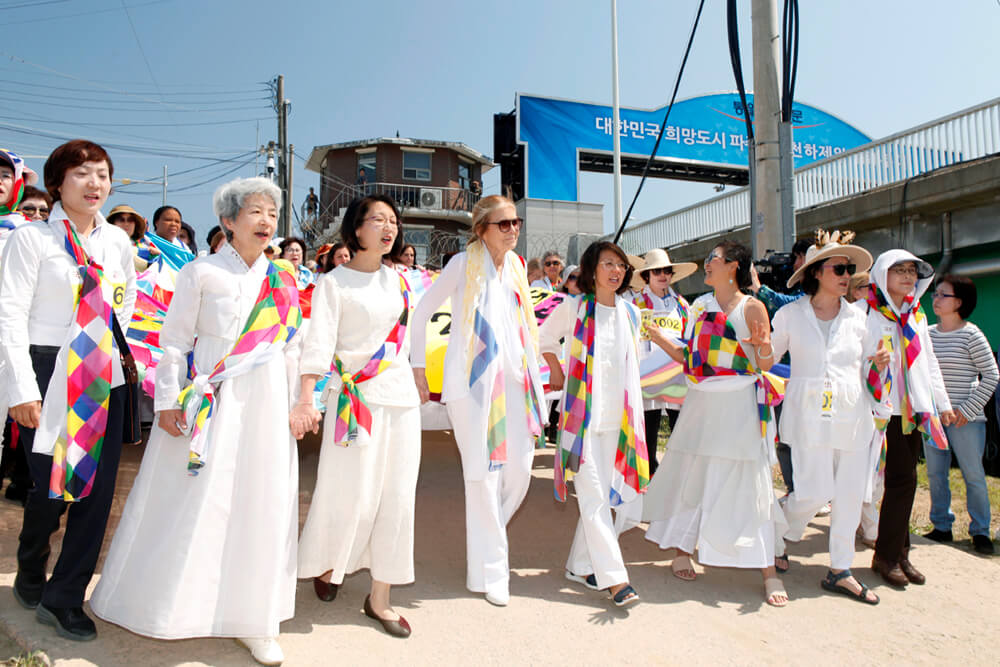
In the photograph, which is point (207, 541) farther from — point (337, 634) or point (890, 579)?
point (890, 579)

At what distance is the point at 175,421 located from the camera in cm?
280

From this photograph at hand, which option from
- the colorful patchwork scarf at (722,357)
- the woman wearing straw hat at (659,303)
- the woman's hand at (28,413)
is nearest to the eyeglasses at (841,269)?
the colorful patchwork scarf at (722,357)

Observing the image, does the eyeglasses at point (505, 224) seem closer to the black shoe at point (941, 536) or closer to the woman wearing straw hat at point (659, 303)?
the woman wearing straw hat at point (659, 303)

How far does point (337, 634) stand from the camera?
317cm

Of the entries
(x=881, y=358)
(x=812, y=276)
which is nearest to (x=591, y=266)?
(x=812, y=276)

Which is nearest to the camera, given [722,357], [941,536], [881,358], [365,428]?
[365,428]

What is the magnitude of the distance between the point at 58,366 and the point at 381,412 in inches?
50.6

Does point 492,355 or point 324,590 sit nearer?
point 324,590

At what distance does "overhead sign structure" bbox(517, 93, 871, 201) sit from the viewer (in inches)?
883

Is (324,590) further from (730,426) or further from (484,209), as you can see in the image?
(730,426)

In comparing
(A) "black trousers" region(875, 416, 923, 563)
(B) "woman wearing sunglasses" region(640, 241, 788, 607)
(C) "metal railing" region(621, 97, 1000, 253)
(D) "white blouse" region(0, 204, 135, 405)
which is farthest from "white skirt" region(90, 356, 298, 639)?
(C) "metal railing" region(621, 97, 1000, 253)

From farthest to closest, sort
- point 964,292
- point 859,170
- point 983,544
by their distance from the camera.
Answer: point 859,170
point 964,292
point 983,544

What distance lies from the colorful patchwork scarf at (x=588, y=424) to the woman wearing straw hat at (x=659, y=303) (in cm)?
155

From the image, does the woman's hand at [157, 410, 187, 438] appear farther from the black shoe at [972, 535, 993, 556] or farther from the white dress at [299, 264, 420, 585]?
the black shoe at [972, 535, 993, 556]
